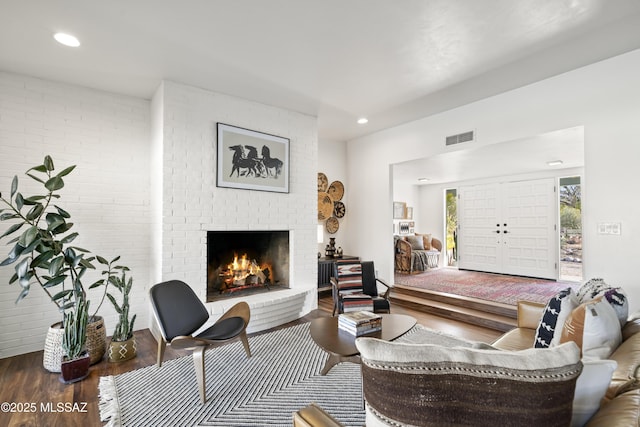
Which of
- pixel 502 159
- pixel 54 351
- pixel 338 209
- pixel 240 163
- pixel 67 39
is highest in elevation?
pixel 67 39

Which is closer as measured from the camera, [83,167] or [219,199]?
[83,167]

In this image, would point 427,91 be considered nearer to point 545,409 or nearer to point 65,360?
point 545,409

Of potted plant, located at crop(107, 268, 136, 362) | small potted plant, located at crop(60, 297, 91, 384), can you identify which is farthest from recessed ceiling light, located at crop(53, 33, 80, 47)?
small potted plant, located at crop(60, 297, 91, 384)

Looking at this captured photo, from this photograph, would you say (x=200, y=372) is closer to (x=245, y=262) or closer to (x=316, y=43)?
(x=245, y=262)

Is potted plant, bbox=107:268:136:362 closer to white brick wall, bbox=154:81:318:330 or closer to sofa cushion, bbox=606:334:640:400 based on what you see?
white brick wall, bbox=154:81:318:330

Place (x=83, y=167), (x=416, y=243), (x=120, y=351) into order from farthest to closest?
(x=416, y=243) < (x=83, y=167) < (x=120, y=351)

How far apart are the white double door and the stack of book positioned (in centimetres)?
568

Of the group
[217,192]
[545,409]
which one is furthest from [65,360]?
[545,409]

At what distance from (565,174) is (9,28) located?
27.2ft

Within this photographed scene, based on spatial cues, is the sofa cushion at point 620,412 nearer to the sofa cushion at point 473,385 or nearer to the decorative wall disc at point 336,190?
the sofa cushion at point 473,385

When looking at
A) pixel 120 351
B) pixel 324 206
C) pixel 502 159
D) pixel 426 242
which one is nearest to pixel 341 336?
pixel 120 351

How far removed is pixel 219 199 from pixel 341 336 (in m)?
2.10

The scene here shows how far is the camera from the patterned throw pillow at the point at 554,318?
1.68 m

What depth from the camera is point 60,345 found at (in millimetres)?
2590
